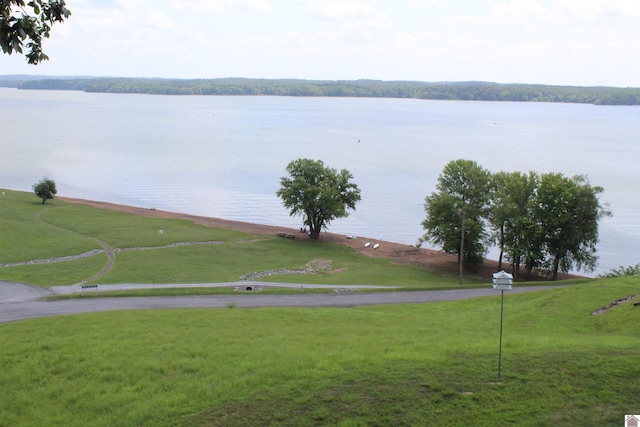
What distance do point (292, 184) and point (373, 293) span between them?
2925 cm

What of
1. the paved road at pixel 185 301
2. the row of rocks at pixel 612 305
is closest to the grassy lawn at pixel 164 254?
the paved road at pixel 185 301

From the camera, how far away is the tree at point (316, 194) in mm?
62469

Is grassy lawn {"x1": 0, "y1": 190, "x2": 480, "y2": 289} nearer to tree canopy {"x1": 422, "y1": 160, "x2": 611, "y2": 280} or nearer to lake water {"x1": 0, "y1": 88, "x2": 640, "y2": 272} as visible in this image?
tree canopy {"x1": 422, "y1": 160, "x2": 611, "y2": 280}

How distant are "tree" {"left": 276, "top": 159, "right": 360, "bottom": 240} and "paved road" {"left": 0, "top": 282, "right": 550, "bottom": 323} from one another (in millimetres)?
26969

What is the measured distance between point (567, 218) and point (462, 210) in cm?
849

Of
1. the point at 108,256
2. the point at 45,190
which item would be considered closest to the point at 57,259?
the point at 108,256

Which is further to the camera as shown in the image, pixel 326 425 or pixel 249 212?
pixel 249 212

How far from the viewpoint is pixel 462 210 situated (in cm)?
5234

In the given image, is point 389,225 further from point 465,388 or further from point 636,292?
point 465,388

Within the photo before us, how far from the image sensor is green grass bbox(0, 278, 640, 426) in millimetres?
13695

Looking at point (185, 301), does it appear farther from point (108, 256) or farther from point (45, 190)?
point (45, 190)

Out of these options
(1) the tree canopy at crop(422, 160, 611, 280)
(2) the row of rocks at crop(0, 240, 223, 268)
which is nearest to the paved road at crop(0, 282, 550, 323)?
(2) the row of rocks at crop(0, 240, 223, 268)

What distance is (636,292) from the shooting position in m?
27.4

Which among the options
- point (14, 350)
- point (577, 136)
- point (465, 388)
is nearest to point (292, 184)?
point (14, 350)
